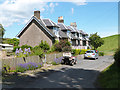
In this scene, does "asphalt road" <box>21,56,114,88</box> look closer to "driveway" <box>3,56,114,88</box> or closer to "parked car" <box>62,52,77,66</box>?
"driveway" <box>3,56,114,88</box>

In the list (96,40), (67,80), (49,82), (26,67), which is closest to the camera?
(49,82)

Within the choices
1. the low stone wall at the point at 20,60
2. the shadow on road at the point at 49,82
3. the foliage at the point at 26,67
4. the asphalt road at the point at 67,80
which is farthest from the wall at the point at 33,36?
the shadow on road at the point at 49,82

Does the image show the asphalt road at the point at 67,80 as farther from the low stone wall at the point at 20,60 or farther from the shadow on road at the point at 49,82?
the low stone wall at the point at 20,60

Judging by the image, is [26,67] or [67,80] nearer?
[67,80]

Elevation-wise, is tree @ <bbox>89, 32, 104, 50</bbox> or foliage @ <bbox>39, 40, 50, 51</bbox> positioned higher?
tree @ <bbox>89, 32, 104, 50</bbox>

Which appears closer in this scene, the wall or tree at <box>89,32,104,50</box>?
the wall

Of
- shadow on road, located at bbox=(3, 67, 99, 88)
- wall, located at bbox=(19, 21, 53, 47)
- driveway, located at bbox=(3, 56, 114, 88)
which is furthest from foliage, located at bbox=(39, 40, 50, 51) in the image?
shadow on road, located at bbox=(3, 67, 99, 88)

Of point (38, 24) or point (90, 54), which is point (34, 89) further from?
point (38, 24)

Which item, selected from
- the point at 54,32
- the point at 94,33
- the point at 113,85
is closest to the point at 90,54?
the point at 54,32

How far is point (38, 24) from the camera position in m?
31.3

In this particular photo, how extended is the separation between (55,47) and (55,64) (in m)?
11.6

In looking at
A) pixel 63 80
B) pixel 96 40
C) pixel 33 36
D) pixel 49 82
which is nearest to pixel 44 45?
pixel 33 36

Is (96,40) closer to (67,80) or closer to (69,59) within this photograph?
(69,59)

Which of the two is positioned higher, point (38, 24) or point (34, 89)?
point (38, 24)
